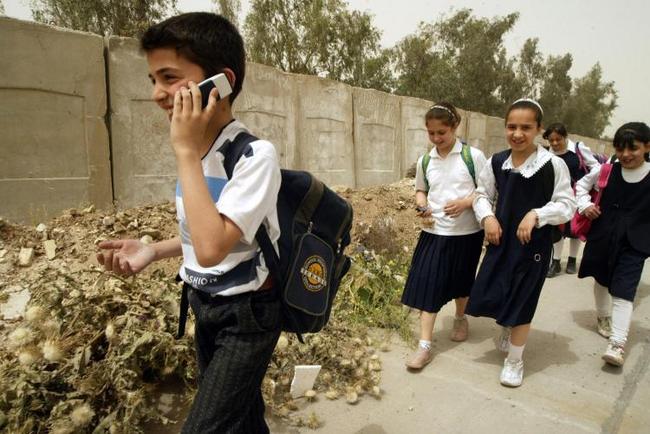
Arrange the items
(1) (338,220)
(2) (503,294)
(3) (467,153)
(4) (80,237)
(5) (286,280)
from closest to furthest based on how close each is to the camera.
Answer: (5) (286,280) → (1) (338,220) → (2) (503,294) → (3) (467,153) → (4) (80,237)

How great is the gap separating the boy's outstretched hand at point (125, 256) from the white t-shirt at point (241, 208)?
0.46ft

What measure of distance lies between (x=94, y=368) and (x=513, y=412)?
215 centimetres

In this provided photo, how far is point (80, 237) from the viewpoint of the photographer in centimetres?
383

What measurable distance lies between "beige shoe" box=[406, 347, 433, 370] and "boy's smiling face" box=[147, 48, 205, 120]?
227cm

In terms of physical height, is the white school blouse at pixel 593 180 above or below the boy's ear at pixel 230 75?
below

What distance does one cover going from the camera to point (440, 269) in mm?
3008

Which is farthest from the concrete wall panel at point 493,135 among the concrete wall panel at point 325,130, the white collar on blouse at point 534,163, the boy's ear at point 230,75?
the boy's ear at point 230,75

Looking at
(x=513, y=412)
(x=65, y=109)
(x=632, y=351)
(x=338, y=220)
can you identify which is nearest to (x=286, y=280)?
(x=338, y=220)

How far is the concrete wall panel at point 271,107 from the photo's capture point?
6.54 metres

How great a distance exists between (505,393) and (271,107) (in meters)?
5.44

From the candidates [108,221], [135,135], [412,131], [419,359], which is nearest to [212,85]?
[419,359]

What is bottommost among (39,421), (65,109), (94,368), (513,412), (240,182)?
(513,412)

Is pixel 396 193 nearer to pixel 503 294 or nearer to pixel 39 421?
pixel 503 294

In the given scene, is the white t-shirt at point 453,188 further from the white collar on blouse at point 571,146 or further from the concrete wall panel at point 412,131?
the concrete wall panel at point 412,131
